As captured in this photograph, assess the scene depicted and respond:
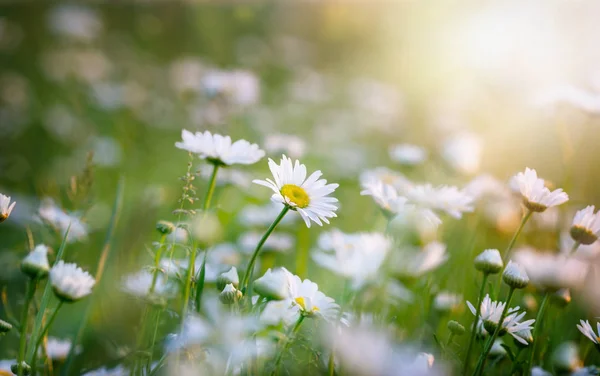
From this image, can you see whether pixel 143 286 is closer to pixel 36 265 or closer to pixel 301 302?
pixel 36 265

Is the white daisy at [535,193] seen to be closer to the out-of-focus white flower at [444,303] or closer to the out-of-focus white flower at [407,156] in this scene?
the out-of-focus white flower at [444,303]

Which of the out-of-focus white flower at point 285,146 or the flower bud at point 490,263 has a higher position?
the out-of-focus white flower at point 285,146

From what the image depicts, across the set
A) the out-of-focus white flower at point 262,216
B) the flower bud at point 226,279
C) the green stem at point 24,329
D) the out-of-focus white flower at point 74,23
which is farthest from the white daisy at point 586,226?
the out-of-focus white flower at point 74,23

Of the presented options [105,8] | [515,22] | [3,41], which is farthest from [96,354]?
[105,8]

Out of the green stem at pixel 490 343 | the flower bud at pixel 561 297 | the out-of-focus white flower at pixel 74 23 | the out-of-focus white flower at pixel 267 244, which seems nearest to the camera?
the green stem at pixel 490 343

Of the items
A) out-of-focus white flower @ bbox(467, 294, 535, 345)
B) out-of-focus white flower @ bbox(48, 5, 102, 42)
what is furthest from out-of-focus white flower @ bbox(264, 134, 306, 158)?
out-of-focus white flower @ bbox(48, 5, 102, 42)

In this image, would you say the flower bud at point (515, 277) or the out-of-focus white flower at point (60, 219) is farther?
the out-of-focus white flower at point (60, 219)
